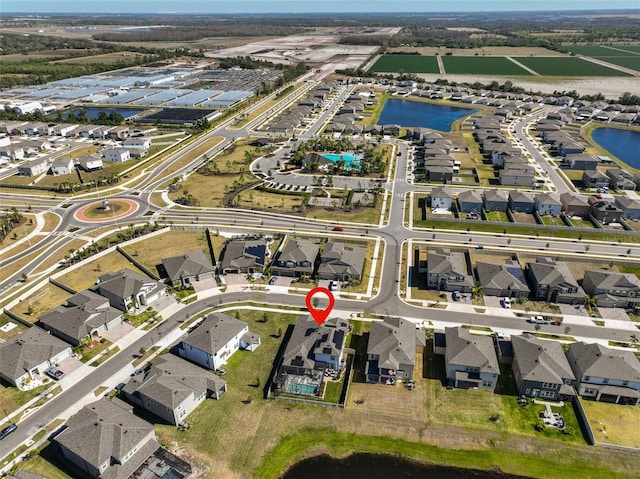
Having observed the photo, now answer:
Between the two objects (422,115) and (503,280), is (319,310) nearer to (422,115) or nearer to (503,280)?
(503,280)

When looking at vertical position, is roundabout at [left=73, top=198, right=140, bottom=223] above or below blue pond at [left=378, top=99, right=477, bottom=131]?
Result: above

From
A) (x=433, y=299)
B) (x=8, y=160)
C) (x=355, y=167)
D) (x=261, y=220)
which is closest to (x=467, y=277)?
(x=433, y=299)

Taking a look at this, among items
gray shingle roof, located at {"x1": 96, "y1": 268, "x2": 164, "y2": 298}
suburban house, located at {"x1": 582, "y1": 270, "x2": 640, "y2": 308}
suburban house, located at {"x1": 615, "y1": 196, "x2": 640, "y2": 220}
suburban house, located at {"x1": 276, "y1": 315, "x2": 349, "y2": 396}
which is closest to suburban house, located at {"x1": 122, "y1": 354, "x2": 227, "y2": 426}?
suburban house, located at {"x1": 276, "y1": 315, "x2": 349, "y2": 396}

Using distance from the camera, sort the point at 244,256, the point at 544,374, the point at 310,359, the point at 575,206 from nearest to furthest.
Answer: the point at 544,374, the point at 310,359, the point at 244,256, the point at 575,206

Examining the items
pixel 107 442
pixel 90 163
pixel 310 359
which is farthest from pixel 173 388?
pixel 90 163

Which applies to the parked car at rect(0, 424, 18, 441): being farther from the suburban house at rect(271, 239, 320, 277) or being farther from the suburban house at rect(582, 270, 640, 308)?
the suburban house at rect(582, 270, 640, 308)

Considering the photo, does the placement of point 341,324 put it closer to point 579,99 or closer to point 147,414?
point 147,414
